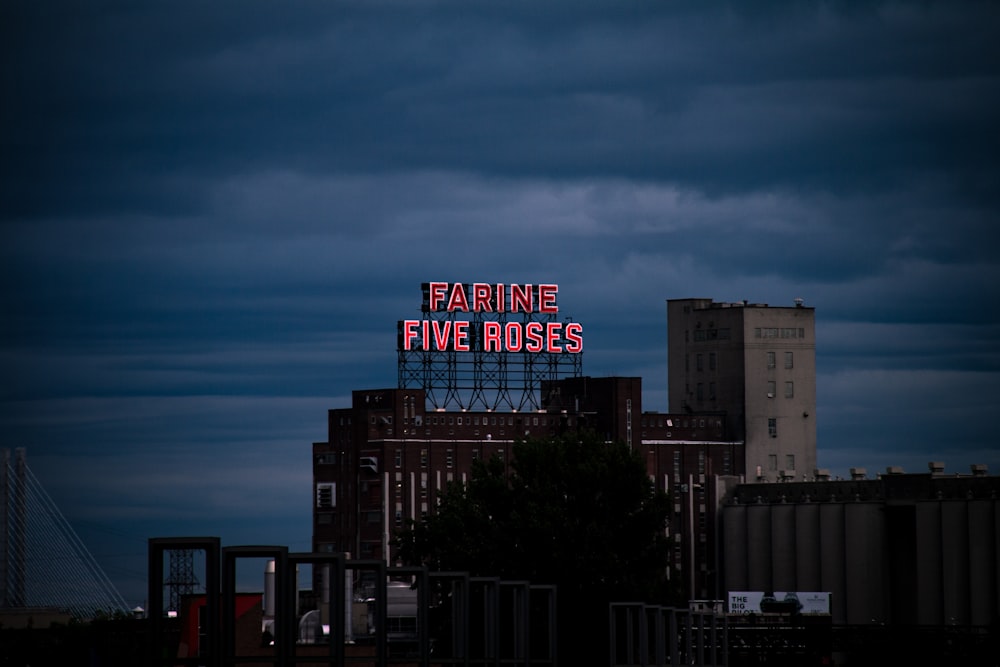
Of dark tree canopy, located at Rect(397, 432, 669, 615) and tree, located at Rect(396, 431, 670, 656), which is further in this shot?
dark tree canopy, located at Rect(397, 432, 669, 615)

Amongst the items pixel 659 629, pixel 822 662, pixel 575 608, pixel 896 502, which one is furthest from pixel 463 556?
pixel 896 502

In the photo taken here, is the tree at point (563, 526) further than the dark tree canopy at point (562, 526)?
No

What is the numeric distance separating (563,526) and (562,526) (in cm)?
9

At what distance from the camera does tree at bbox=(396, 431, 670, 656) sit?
155625 mm

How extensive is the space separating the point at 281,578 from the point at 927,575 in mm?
142492

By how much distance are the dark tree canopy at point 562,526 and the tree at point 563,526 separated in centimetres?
9

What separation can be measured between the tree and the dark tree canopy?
0.09 m

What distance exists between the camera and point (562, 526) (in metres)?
160

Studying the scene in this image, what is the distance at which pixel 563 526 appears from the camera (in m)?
160

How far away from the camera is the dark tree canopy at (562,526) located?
511 feet

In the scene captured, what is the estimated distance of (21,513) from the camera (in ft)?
650

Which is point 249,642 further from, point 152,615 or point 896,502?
point 896,502

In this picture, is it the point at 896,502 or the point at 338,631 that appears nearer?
the point at 338,631

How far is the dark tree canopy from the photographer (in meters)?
156
